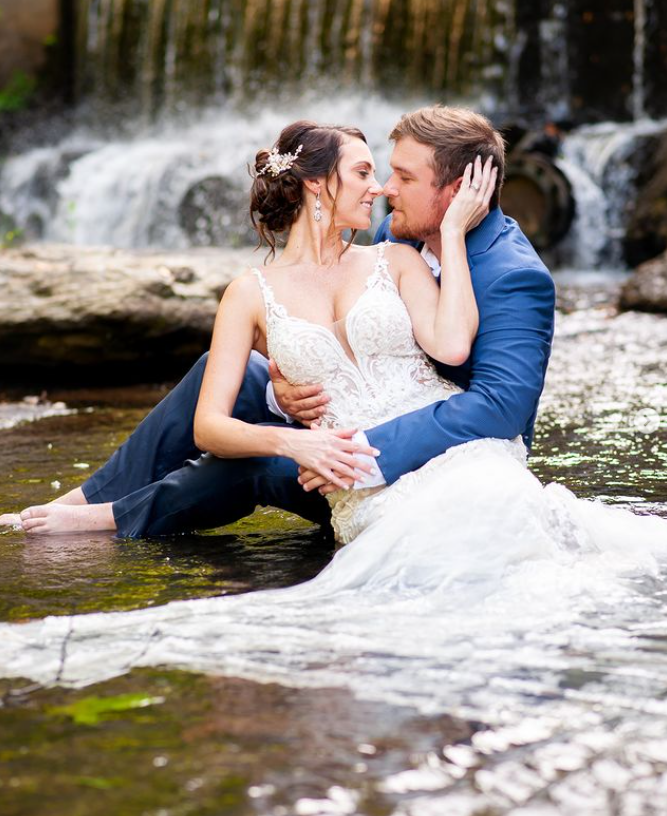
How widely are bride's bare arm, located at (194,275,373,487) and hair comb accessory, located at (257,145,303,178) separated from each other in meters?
0.34

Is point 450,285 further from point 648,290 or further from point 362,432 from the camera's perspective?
point 648,290

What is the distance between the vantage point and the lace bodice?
12.1 ft

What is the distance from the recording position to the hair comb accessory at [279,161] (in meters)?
3.83

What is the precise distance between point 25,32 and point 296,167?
60.0ft

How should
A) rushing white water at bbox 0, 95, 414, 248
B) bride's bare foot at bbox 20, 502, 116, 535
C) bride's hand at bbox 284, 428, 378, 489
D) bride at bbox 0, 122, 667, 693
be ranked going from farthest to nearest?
rushing white water at bbox 0, 95, 414, 248 → bride's bare foot at bbox 20, 502, 116, 535 → bride's hand at bbox 284, 428, 378, 489 → bride at bbox 0, 122, 667, 693

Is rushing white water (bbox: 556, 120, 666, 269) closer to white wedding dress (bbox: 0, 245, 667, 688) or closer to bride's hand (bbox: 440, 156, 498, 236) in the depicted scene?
bride's hand (bbox: 440, 156, 498, 236)

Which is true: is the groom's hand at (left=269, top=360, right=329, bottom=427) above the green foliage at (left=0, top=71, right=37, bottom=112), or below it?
below

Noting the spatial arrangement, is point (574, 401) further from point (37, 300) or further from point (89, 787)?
point (89, 787)

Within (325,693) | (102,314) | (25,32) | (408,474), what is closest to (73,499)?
(408,474)

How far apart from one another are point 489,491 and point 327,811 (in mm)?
1487

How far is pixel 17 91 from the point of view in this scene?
20516mm

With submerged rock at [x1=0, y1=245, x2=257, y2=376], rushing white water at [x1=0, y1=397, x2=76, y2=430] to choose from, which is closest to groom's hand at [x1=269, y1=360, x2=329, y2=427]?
rushing white water at [x1=0, y1=397, x2=76, y2=430]

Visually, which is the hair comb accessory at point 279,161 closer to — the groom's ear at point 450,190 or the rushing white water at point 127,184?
the groom's ear at point 450,190

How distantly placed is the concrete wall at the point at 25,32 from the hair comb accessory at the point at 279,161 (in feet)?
58.7
